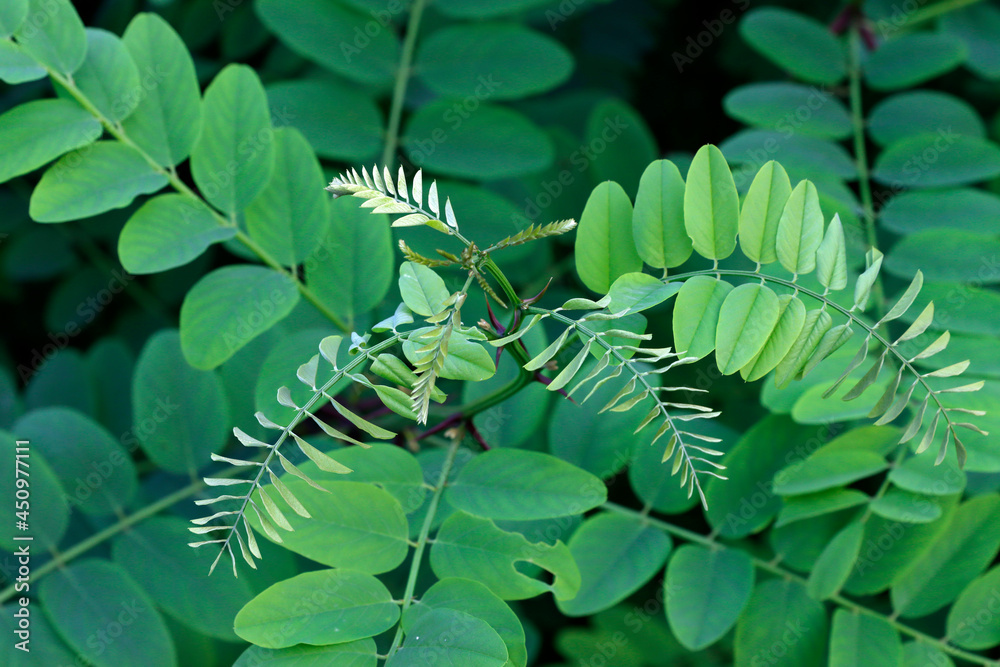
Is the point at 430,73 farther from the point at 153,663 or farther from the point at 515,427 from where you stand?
the point at 153,663

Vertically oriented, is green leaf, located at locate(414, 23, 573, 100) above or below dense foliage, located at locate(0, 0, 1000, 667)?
above

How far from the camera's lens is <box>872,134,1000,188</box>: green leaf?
60.1 inches

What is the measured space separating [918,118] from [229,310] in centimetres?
159

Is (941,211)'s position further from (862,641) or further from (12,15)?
(12,15)

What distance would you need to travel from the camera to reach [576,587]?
1.10 m

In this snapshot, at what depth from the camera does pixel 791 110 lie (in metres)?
1.69

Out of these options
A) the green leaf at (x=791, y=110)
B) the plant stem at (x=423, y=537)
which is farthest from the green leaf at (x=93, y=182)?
the green leaf at (x=791, y=110)

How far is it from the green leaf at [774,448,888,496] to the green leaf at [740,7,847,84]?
98 cm

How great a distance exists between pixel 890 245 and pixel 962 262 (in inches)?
14.2

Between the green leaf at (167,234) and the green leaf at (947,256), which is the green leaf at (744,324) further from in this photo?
the green leaf at (167,234)

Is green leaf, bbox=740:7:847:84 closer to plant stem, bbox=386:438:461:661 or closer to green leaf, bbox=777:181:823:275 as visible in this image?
green leaf, bbox=777:181:823:275

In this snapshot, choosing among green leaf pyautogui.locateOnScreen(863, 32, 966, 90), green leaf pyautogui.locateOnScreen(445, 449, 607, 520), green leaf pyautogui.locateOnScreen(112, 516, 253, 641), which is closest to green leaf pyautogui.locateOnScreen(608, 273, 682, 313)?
green leaf pyautogui.locateOnScreen(445, 449, 607, 520)

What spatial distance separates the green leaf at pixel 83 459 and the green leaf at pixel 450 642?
756 mm

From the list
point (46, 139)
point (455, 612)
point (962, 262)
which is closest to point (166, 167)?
point (46, 139)
